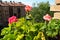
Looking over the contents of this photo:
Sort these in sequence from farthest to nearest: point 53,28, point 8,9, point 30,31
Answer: point 8,9 < point 53,28 < point 30,31

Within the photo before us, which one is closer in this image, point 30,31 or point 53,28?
point 30,31

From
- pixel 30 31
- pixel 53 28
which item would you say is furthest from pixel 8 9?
pixel 30 31

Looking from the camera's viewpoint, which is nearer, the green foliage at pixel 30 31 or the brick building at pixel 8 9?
the green foliage at pixel 30 31

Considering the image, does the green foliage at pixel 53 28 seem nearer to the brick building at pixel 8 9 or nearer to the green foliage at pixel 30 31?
the green foliage at pixel 30 31

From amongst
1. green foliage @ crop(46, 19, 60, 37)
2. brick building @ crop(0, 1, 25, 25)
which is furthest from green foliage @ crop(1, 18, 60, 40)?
brick building @ crop(0, 1, 25, 25)

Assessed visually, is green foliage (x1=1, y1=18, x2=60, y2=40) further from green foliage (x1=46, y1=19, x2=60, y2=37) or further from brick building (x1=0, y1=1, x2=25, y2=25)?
brick building (x1=0, y1=1, x2=25, y2=25)

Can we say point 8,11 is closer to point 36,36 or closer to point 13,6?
point 13,6

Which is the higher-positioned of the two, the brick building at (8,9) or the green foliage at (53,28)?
the green foliage at (53,28)

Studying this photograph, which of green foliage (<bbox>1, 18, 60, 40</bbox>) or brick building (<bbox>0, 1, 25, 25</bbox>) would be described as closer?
green foliage (<bbox>1, 18, 60, 40</bbox>)

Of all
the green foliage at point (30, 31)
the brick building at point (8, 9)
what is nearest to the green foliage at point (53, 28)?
the green foliage at point (30, 31)

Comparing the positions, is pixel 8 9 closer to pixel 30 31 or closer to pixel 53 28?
pixel 53 28

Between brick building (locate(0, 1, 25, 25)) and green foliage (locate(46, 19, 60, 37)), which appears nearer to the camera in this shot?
green foliage (locate(46, 19, 60, 37))

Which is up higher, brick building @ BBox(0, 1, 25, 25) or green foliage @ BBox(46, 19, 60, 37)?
green foliage @ BBox(46, 19, 60, 37)

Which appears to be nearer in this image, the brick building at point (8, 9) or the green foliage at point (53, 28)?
the green foliage at point (53, 28)
